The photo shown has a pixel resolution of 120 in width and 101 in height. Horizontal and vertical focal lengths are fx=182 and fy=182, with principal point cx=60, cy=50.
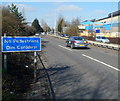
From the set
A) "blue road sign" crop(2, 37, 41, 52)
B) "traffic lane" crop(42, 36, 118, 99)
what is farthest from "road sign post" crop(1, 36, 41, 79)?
"traffic lane" crop(42, 36, 118, 99)

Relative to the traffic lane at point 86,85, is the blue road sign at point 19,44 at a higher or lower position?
higher

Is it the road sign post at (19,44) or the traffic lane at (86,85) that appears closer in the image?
the traffic lane at (86,85)

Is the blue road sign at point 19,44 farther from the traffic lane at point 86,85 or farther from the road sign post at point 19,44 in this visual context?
the traffic lane at point 86,85

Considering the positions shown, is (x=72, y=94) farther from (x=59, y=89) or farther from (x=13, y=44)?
(x=13, y=44)

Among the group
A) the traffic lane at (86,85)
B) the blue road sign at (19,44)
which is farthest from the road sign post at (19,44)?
the traffic lane at (86,85)

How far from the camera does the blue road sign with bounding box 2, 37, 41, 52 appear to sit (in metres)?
6.86

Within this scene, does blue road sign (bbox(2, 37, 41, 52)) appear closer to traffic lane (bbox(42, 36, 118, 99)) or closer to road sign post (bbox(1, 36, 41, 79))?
road sign post (bbox(1, 36, 41, 79))

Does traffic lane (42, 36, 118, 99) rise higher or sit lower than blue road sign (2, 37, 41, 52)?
lower

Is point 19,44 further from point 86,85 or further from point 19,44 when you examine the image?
point 86,85

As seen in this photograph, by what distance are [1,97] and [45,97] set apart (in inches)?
50.3

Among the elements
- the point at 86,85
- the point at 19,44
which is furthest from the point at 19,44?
the point at 86,85

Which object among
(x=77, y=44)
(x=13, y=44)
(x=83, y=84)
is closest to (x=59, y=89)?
(x=83, y=84)

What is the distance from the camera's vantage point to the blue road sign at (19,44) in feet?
22.5

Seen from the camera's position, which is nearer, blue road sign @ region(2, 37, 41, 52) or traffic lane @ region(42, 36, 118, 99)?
traffic lane @ region(42, 36, 118, 99)
